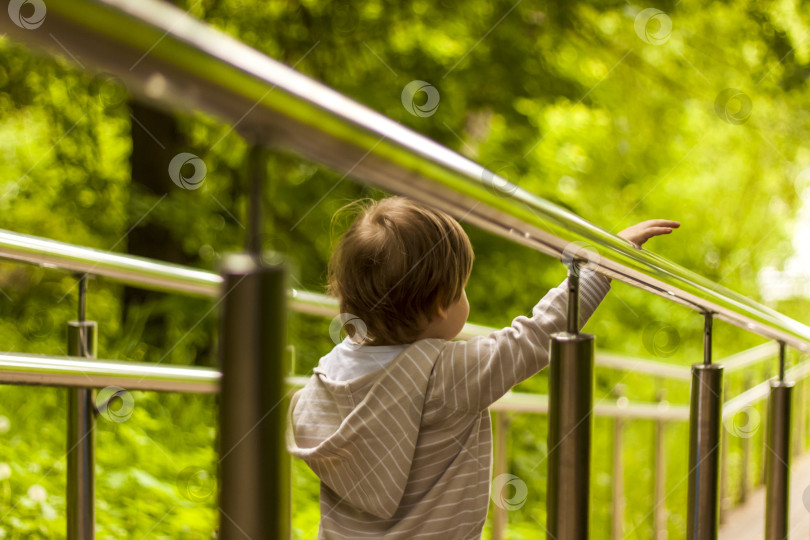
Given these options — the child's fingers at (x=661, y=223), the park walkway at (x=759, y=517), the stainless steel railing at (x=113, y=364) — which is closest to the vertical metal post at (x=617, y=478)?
the park walkway at (x=759, y=517)

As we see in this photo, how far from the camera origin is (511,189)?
0.76 m

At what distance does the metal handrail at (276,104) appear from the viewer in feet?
1.26

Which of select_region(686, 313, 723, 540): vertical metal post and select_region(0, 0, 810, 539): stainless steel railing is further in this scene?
select_region(686, 313, 723, 540): vertical metal post

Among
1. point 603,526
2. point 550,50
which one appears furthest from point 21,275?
point 603,526

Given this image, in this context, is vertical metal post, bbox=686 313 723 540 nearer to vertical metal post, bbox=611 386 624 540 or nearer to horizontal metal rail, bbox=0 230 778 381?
horizontal metal rail, bbox=0 230 778 381

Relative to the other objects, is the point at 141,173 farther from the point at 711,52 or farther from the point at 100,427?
the point at 711,52

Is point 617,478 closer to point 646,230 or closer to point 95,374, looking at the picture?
point 646,230

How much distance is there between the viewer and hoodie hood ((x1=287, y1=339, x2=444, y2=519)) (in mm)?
1150

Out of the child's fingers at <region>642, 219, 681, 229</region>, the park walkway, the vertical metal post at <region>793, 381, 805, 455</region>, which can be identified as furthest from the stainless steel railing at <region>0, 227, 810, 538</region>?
the vertical metal post at <region>793, 381, 805, 455</region>

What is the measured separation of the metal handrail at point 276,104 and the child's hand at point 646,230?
419mm

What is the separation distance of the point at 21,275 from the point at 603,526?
16.6 ft

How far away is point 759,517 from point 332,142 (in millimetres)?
3864

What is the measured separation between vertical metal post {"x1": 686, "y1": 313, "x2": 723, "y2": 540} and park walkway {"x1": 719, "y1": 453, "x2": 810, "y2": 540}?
73.0 inches

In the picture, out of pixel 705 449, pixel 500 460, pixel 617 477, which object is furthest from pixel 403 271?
pixel 617 477
